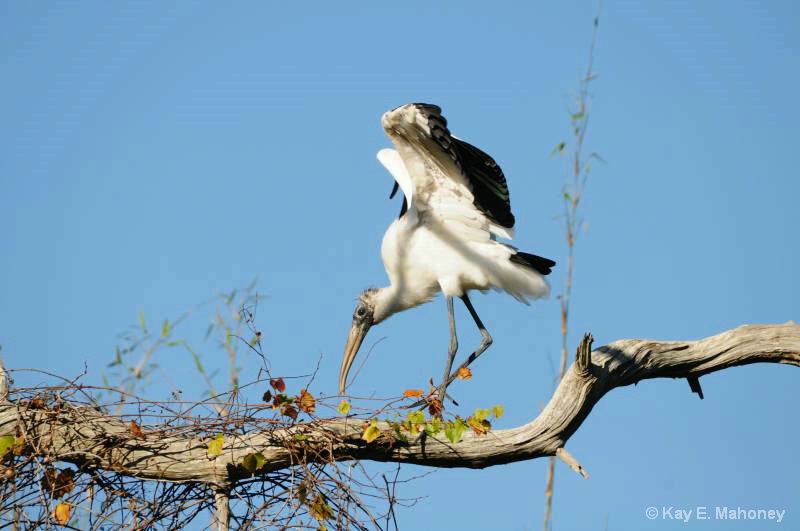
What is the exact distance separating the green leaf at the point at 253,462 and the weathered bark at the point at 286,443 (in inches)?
2.0

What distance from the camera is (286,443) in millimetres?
4176

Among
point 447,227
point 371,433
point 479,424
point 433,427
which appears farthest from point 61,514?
point 447,227

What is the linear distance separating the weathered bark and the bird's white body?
5.88ft

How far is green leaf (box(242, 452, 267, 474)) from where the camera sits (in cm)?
412

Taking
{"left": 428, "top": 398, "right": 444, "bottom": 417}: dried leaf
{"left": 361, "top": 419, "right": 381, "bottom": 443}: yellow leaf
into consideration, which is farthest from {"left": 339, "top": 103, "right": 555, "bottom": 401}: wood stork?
{"left": 361, "top": 419, "right": 381, "bottom": 443}: yellow leaf

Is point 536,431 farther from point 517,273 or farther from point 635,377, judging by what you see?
point 517,273

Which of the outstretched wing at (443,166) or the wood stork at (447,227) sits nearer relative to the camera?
the outstretched wing at (443,166)

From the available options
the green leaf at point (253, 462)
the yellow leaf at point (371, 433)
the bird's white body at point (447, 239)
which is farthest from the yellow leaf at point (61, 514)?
the bird's white body at point (447, 239)

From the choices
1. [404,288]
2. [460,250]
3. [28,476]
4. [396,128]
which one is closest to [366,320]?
[404,288]

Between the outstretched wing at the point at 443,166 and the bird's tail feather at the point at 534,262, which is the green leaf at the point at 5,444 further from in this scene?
the bird's tail feather at the point at 534,262

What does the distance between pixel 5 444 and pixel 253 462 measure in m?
0.91

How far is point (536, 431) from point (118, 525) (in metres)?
1.60

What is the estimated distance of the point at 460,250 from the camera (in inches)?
249

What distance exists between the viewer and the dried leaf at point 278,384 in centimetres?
419
